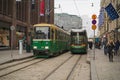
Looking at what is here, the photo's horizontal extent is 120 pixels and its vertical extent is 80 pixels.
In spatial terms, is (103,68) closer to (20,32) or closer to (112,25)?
(20,32)

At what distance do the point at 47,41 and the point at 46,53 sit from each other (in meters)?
1.17

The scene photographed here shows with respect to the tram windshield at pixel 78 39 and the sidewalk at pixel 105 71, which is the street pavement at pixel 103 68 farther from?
the tram windshield at pixel 78 39

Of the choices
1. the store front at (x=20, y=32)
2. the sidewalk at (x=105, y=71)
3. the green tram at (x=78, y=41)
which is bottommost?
the sidewalk at (x=105, y=71)

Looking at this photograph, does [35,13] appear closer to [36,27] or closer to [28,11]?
[28,11]

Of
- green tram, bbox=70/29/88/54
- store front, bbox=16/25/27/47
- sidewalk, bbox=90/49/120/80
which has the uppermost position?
store front, bbox=16/25/27/47

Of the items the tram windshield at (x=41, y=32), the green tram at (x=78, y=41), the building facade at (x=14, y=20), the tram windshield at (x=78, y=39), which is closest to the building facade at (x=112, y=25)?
the green tram at (x=78, y=41)

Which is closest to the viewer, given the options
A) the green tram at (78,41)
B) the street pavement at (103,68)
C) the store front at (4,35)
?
the street pavement at (103,68)

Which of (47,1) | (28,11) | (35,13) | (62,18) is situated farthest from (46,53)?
(62,18)

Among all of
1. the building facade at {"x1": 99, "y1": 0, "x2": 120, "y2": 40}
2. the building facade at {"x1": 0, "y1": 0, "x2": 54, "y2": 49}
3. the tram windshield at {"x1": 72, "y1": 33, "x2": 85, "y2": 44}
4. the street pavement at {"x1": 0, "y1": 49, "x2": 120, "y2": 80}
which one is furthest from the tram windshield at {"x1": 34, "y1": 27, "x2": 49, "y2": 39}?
the tram windshield at {"x1": 72, "y1": 33, "x2": 85, "y2": 44}

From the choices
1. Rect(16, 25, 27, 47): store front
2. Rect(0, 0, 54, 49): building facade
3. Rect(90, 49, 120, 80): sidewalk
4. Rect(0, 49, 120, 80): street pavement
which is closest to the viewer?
Rect(90, 49, 120, 80): sidewalk

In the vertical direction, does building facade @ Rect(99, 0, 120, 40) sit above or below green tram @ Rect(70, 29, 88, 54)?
above

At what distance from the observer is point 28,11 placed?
62000mm

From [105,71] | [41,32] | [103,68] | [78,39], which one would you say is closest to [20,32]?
[78,39]

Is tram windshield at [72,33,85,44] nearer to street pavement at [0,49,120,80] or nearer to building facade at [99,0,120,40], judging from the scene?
building facade at [99,0,120,40]
